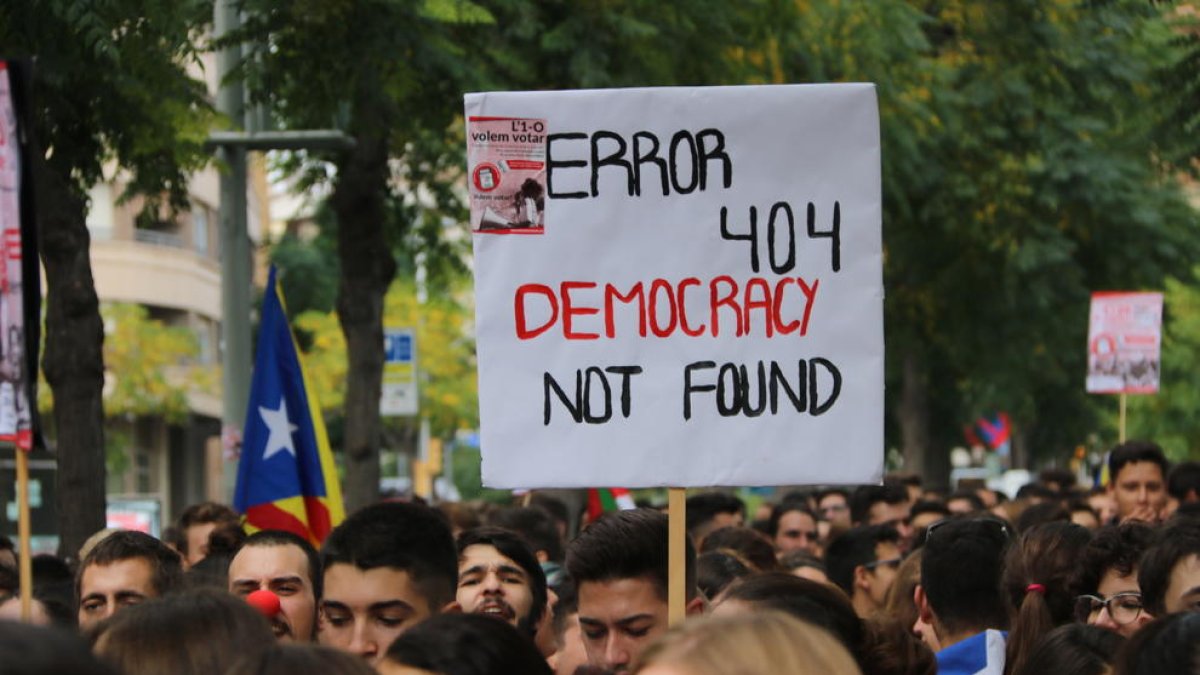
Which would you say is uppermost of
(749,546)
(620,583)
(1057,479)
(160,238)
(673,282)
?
(160,238)

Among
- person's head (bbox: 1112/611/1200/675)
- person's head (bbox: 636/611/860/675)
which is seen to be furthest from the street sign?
person's head (bbox: 636/611/860/675)

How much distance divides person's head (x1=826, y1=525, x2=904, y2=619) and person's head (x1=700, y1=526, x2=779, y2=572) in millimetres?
562

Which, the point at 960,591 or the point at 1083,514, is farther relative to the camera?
the point at 1083,514

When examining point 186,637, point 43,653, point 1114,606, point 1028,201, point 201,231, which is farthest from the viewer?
point 201,231

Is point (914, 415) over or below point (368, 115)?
below

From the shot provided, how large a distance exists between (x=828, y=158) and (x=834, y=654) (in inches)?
113

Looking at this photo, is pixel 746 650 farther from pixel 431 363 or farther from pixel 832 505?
pixel 431 363

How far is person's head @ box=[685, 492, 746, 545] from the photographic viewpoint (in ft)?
40.1

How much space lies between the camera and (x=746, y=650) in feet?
10.4

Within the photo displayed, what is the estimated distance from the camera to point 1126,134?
21250 mm

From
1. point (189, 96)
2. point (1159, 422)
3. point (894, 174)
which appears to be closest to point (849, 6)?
point (894, 174)

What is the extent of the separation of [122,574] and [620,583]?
1839 millimetres

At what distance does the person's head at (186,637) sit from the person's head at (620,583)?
6.35ft

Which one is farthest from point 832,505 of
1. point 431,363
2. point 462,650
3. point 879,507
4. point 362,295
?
point 431,363
